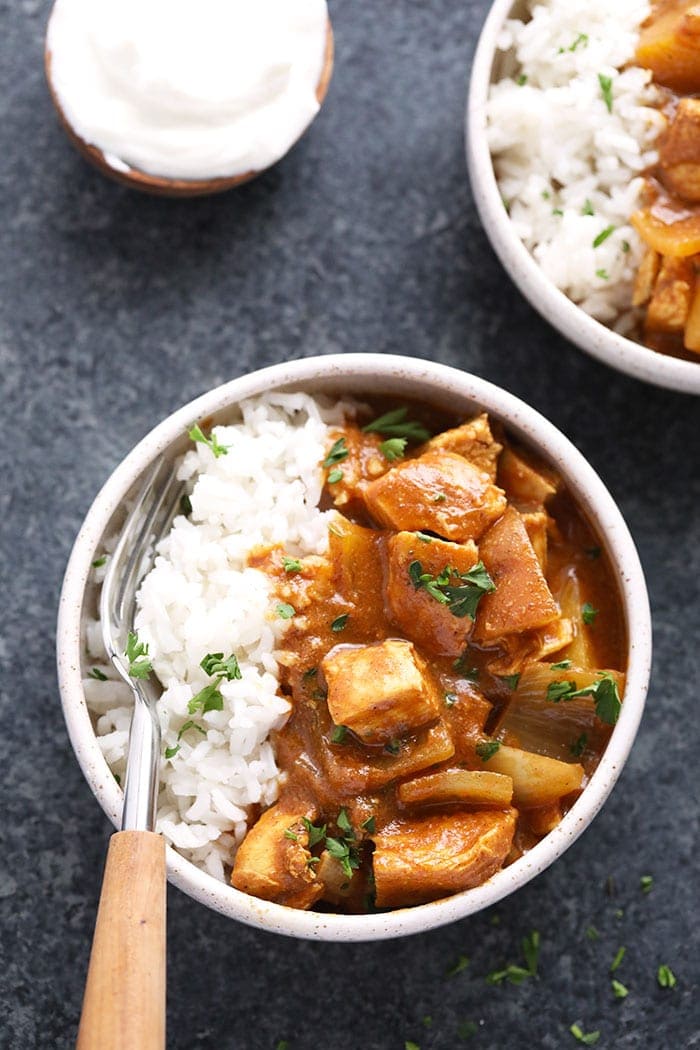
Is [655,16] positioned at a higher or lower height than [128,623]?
higher

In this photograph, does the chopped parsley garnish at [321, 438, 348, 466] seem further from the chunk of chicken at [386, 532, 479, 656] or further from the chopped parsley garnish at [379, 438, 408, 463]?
the chunk of chicken at [386, 532, 479, 656]

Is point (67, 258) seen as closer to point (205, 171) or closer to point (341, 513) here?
point (205, 171)

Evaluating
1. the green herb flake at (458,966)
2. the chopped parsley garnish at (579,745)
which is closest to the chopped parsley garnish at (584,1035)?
the green herb flake at (458,966)

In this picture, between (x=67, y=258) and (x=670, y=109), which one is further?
(x=67, y=258)

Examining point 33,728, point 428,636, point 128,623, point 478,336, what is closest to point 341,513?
point 428,636

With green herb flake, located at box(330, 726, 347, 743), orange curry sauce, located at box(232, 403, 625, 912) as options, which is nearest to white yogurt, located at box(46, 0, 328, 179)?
orange curry sauce, located at box(232, 403, 625, 912)

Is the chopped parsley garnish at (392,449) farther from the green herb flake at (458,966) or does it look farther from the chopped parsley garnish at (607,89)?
the green herb flake at (458,966)
